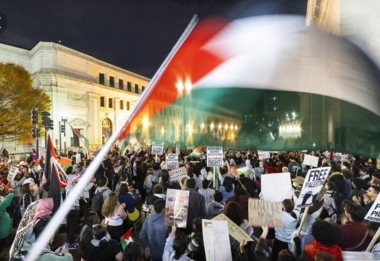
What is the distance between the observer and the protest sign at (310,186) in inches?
156

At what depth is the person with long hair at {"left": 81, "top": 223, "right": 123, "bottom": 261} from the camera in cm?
331

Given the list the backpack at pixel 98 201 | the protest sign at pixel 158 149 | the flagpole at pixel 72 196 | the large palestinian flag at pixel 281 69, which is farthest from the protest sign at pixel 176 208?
the protest sign at pixel 158 149

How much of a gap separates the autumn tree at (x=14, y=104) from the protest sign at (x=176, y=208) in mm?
29549

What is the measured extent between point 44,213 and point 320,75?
24.3 ft

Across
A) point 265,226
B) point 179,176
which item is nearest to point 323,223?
point 265,226

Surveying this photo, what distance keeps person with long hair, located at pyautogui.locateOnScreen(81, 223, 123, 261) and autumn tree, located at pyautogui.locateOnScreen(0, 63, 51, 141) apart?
29670 mm

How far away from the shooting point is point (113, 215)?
4.50 meters

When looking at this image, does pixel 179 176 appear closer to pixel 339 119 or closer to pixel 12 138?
pixel 339 119

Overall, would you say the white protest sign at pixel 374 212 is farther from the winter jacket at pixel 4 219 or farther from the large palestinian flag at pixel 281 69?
the winter jacket at pixel 4 219

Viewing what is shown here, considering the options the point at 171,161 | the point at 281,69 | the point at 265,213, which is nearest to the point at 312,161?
the point at 281,69

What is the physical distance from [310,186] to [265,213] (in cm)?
88

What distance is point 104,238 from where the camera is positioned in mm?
3406

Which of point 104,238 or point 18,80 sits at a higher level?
point 18,80

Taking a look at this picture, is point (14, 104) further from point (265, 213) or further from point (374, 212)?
point (374, 212)
